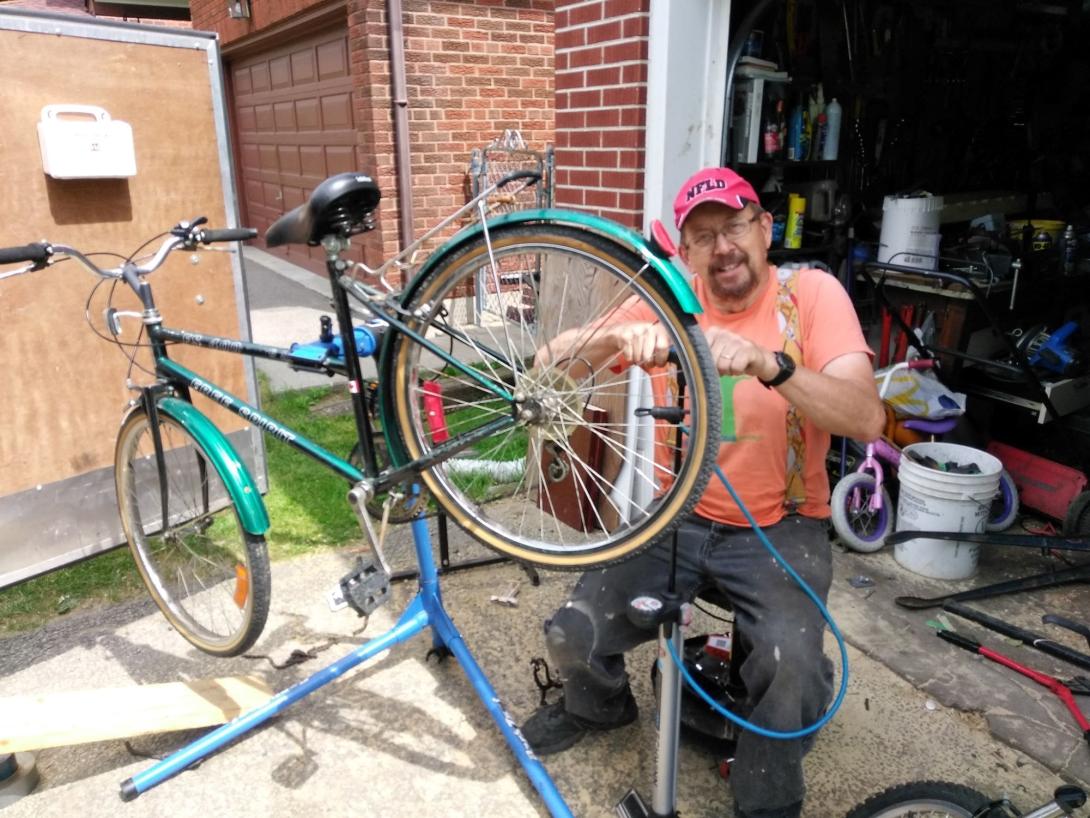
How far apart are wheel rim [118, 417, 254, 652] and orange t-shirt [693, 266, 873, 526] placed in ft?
4.41

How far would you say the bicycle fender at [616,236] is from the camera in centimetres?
143

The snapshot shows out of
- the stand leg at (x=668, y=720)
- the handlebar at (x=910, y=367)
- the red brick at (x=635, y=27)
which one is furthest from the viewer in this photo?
the handlebar at (x=910, y=367)

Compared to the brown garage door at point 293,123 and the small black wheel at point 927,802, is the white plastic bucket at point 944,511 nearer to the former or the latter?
the small black wheel at point 927,802

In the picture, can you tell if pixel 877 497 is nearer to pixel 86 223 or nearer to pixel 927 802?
pixel 927 802

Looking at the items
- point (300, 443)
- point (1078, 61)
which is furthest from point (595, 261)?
point (1078, 61)

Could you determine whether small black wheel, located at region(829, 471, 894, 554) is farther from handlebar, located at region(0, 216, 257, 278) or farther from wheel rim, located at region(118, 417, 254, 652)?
handlebar, located at region(0, 216, 257, 278)

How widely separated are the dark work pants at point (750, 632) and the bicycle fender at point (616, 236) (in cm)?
78

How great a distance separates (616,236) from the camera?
1469mm

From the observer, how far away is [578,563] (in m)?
1.63

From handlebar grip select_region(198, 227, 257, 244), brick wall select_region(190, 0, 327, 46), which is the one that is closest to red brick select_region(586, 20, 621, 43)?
handlebar grip select_region(198, 227, 257, 244)

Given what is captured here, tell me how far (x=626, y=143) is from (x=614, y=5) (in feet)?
1.64

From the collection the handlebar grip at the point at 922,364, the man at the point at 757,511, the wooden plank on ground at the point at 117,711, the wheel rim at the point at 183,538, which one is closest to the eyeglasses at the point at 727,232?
the man at the point at 757,511

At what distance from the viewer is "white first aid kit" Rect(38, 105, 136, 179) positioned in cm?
237

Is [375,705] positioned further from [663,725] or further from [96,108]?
[96,108]
